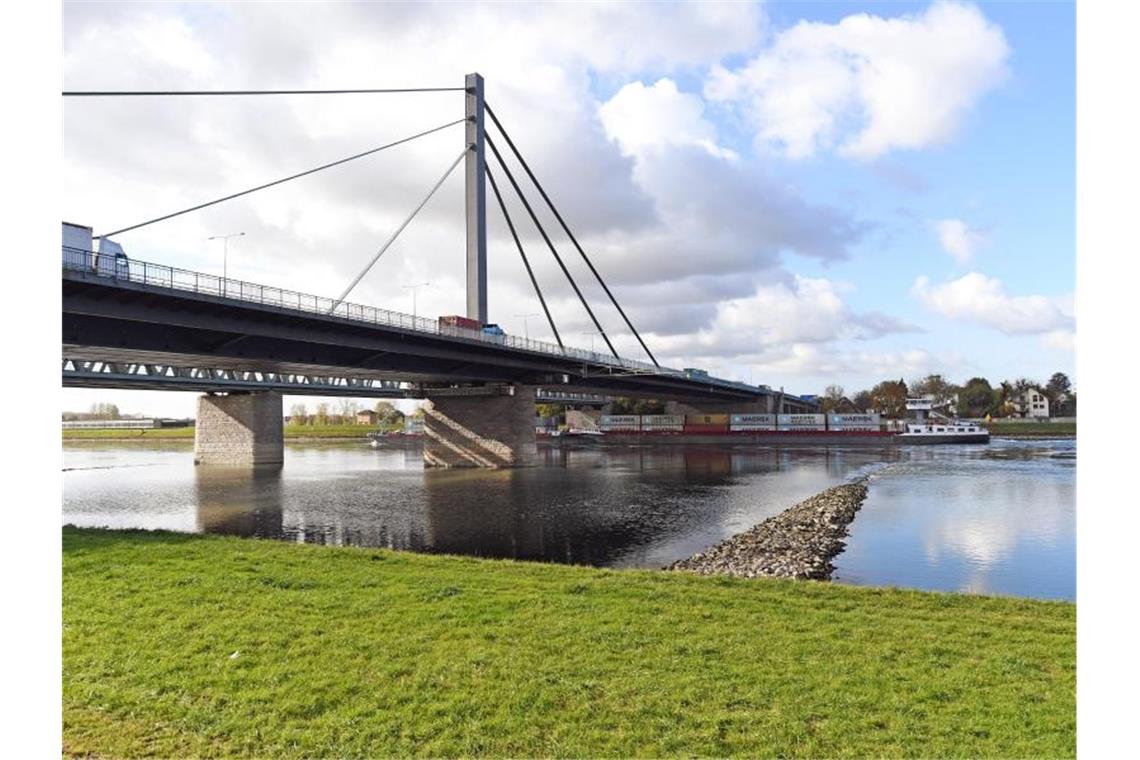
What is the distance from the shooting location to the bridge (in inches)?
1126

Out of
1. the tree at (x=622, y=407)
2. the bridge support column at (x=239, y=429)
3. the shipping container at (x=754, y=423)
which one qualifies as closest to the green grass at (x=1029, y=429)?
the shipping container at (x=754, y=423)

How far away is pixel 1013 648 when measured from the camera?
7895 millimetres

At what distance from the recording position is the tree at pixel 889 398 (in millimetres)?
135250

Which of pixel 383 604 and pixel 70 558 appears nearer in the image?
pixel 383 604

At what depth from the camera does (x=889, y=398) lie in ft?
467

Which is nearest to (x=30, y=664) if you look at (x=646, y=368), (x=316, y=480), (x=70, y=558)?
(x=70, y=558)

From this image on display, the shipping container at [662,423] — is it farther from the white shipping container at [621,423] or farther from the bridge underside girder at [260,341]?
the bridge underside girder at [260,341]

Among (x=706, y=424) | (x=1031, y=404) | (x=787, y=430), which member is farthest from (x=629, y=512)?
(x=1031, y=404)

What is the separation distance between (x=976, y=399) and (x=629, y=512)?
452 ft

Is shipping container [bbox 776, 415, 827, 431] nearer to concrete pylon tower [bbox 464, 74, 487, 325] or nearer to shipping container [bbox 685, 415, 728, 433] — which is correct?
shipping container [bbox 685, 415, 728, 433]

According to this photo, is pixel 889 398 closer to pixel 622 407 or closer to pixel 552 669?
pixel 622 407

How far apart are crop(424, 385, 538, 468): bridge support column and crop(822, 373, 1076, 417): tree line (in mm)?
100288
